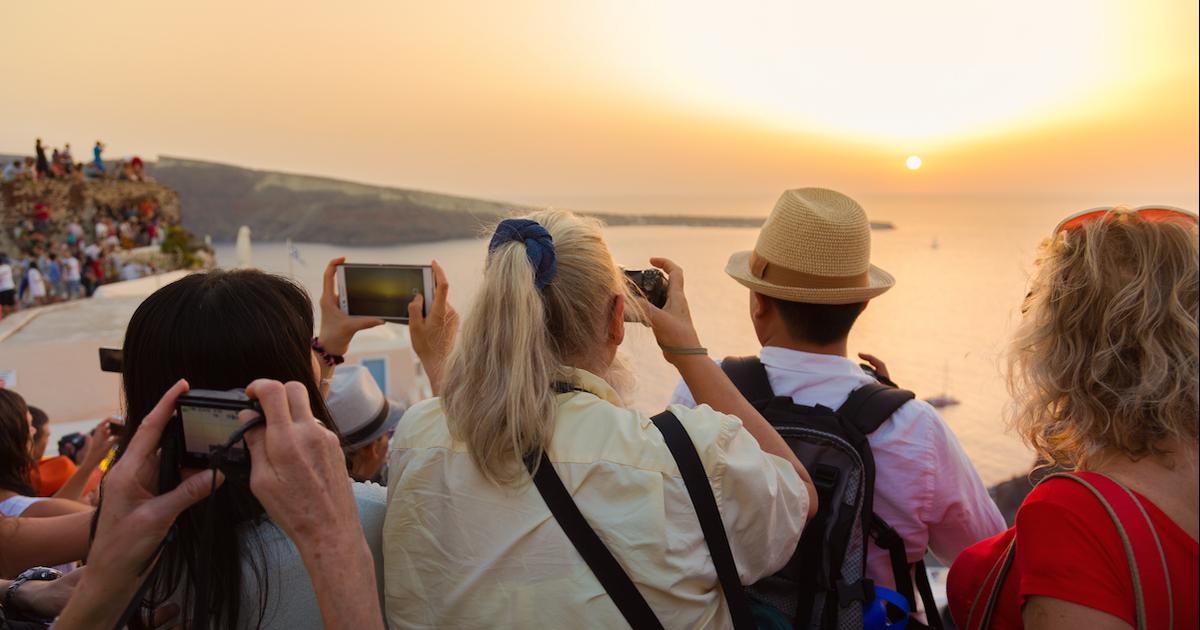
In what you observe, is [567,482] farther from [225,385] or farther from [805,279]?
[805,279]

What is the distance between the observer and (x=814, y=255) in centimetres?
206

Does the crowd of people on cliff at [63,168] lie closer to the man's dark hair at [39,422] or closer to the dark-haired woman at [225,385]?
the man's dark hair at [39,422]

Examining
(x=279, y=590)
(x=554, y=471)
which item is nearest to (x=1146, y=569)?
(x=554, y=471)

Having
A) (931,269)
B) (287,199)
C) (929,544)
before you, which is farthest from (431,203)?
(929,544)

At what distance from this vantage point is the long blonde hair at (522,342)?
127 centimetres

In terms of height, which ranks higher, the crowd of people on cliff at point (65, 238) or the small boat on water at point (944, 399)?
the crowd of people on cliff at point (65, 238)

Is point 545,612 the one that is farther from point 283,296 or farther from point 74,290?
point 74,290

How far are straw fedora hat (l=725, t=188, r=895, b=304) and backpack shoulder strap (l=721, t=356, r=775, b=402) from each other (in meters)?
0.21

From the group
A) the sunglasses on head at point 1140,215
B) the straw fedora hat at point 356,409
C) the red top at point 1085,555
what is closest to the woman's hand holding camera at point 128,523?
the red top at point 1085,555

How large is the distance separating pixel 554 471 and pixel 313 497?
394mm

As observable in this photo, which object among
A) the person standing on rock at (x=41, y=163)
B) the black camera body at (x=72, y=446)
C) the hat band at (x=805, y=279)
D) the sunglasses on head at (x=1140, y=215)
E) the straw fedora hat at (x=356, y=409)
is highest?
the person standing on rock at (x=41, y=163)

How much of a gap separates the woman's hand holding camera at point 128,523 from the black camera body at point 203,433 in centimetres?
2

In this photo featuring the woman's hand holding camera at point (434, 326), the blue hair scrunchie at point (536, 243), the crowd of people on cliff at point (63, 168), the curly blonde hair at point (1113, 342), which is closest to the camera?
the curly blonde hair at point (1113, 342)

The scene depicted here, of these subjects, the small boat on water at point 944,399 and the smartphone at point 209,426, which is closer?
the smartphone at point 209,426
